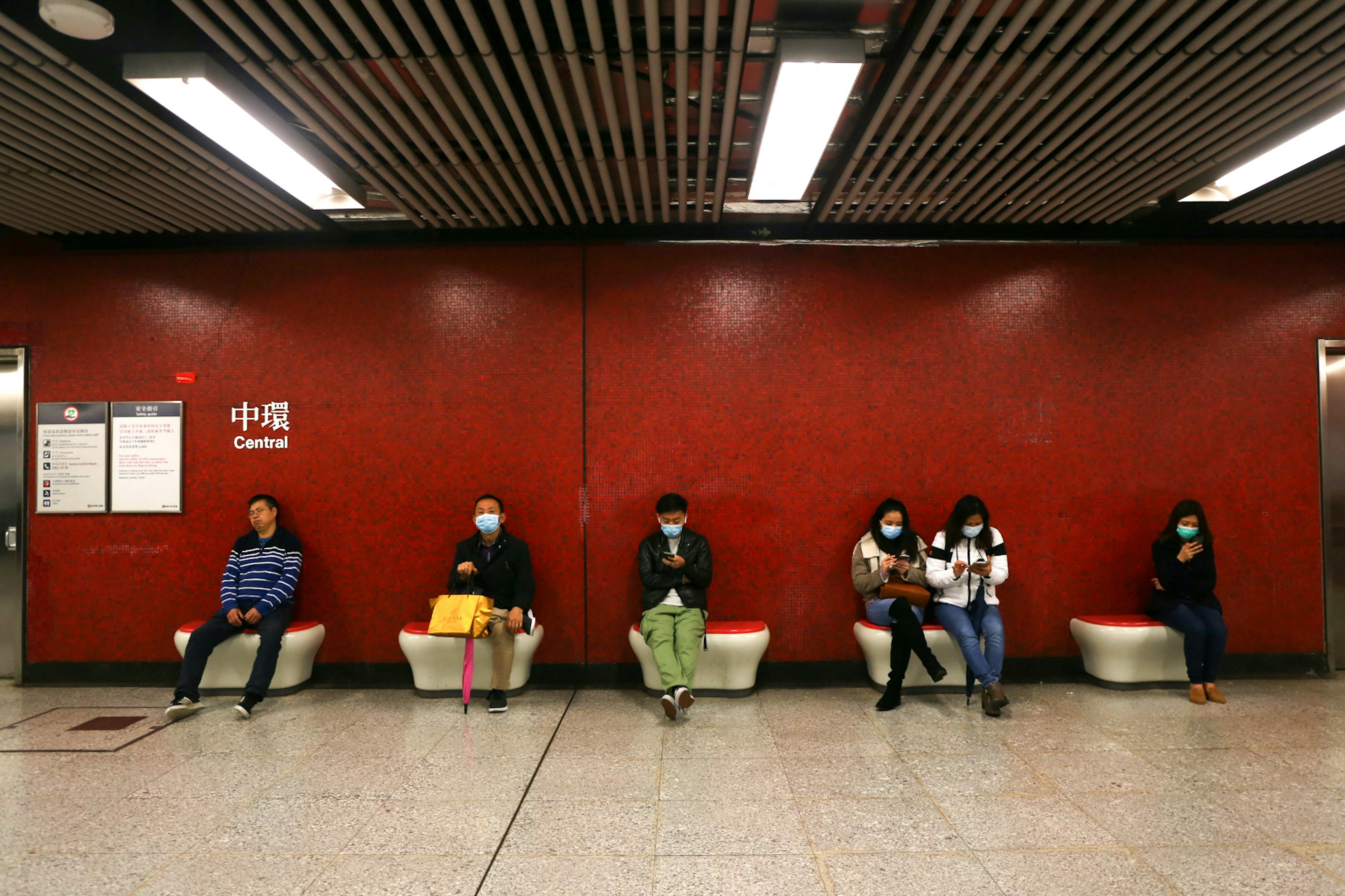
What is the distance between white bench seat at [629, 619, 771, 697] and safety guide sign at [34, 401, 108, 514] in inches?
158

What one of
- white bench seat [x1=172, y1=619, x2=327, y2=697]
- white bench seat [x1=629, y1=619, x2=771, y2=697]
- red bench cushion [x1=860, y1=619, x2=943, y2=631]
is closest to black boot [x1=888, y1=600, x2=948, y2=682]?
red bench cushion [x1=860, y1=619, x2=943, y2=631]

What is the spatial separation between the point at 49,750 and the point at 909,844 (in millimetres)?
4416

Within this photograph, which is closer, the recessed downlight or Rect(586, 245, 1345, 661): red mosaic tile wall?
the recessed downlight

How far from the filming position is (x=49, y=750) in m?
4.05

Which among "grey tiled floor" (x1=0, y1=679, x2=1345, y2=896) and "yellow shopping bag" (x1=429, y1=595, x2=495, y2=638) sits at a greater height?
"yellow shopping bag" (x1=429, y1=595, x2=495, y2=638)

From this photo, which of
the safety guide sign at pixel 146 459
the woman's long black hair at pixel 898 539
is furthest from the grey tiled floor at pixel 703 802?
the safety guide sign at pixel 146 459

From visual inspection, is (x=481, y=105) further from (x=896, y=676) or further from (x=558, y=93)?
(x=896, y=676)

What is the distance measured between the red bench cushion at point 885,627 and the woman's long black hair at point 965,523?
54cm

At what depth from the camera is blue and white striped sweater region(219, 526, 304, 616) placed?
4953mm

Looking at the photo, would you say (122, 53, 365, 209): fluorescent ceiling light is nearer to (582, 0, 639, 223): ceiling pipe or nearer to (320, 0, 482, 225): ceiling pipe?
(320, 0, 482, 225): ceiling pipe

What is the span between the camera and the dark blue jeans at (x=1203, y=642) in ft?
15.7

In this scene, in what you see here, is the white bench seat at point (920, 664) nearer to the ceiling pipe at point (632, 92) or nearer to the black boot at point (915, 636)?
the black boot at point (915, 636)

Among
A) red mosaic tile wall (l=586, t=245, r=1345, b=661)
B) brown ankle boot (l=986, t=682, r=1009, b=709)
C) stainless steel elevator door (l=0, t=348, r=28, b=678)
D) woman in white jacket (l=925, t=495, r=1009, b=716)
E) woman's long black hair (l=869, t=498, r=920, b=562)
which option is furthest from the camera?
stainless steel elevator door (l=0, t=348, r=28, b=678)

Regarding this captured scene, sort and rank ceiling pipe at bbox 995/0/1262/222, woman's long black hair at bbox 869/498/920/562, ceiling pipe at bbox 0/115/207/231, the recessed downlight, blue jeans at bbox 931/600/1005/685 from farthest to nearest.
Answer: woman's long black hair at bbox 869/498/920/562, blue jeans at bbox 931/600/1005/685, ceiling pipe at bbox 0/115/207/231, ceiling pipe at bbox 995/0/1262/222, the recessed downlight
